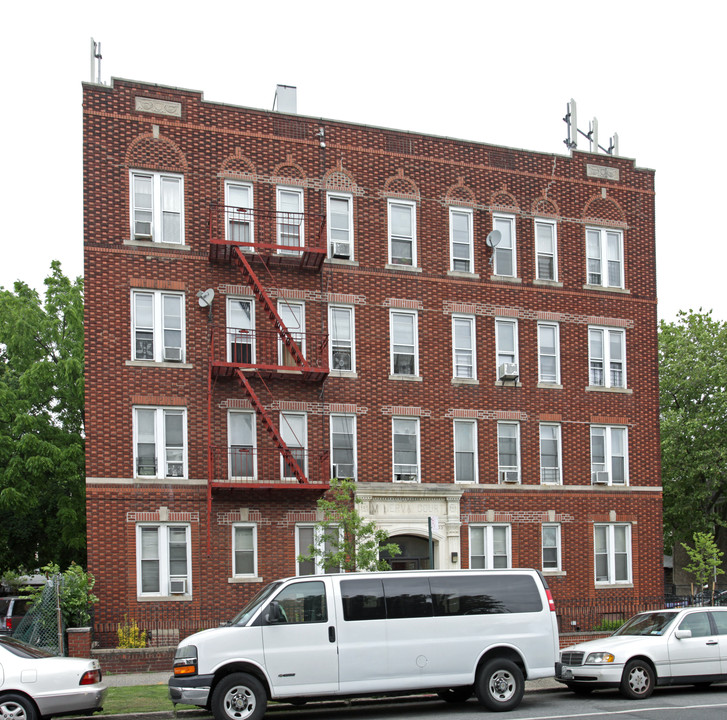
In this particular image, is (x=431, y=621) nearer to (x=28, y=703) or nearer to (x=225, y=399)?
(x=28, y=703)

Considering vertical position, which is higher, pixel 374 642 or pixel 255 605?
pixel 255 605

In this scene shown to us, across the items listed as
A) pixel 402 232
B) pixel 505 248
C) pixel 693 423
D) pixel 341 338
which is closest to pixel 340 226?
pixel 402 232

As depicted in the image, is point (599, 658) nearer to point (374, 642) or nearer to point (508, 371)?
point (374, 642)

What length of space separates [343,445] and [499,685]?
12.8 meters

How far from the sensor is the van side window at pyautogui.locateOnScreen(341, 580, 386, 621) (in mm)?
15281

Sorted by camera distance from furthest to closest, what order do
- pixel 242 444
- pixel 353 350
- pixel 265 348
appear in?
pixel 353 350 < pixel 265 348 < pixel 242 444

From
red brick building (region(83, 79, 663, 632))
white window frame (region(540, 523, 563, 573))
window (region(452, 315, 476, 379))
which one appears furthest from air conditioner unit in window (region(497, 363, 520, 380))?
white window frame (region(540, 523, 563, 573))

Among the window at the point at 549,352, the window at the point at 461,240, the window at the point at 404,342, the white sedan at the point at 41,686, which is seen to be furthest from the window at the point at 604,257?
the white sedan at the point at 41,686

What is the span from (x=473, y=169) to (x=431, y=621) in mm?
17917

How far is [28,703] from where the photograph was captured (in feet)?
46.7

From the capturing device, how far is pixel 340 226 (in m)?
28.8

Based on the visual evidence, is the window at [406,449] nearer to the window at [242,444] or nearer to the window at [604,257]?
the window at [242,444]

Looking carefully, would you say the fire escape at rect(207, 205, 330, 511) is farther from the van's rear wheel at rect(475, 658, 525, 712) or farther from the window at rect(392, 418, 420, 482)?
the van's rear wheel at rect(475, 658, 525, 712)

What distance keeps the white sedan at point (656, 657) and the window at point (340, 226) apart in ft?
46.0
